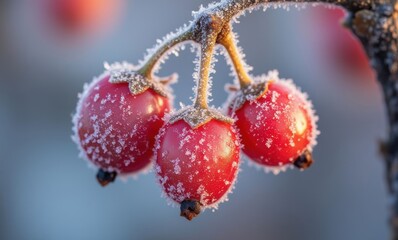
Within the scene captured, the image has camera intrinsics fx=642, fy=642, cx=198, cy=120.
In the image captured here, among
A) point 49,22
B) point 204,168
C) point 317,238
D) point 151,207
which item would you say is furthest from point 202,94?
point 317,238

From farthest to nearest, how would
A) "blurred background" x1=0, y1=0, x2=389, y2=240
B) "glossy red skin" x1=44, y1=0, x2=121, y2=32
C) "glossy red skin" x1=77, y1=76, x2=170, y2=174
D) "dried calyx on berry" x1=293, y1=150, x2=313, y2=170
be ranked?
"blurred background" x1=0, y1=0, x2=389, y2=240 → "glossy red skin" x1=44, y1=0, x2=121, y2=32 → "dried calyx on berry" x1=293, y1=150, x2=313, y2=170 → "glossy red skin" x1=77, y1=76, x2=170, y2=174

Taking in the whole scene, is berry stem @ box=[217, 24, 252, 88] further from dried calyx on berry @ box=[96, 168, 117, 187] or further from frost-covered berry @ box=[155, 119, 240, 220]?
dried calyx on berry @ box=[96, 168, 117, 187]

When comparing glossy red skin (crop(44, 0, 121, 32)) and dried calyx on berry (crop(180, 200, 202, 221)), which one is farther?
glossy red skin (crop(44, 0, 121, 32))

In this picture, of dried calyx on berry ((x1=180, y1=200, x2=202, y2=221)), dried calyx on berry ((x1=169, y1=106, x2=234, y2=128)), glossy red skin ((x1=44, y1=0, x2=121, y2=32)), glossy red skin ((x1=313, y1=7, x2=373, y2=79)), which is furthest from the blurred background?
dried calyx on berry ((x1=180, y1=200, x2=202, y2=221))

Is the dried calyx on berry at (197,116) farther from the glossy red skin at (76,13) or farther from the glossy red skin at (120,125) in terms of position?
the glossy red skin at (76,13)

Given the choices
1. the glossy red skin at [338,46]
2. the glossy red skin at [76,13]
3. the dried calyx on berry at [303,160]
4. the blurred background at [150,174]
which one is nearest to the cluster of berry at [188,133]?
the dried calyx on berry at [303,160]

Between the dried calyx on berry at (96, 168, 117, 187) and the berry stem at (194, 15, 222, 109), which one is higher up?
the berry stem at (194, 15, 222, 109)

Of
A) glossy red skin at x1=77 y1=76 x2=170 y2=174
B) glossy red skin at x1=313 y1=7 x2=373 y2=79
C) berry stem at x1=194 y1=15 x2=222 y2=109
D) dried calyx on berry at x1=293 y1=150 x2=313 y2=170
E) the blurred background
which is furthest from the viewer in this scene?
the blurred background
